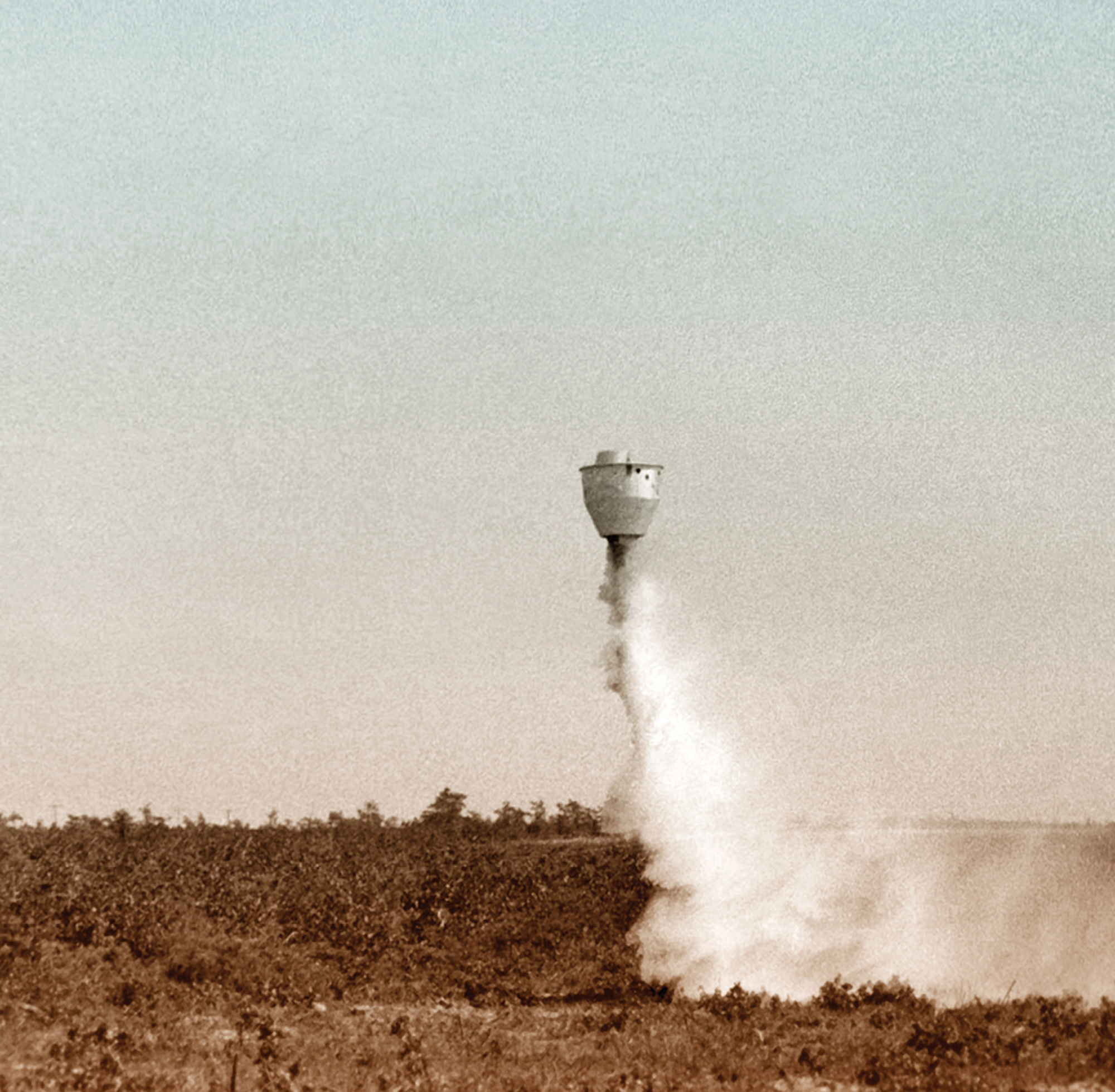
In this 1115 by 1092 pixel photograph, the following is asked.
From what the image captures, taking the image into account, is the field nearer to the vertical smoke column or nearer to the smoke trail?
the smoke trail

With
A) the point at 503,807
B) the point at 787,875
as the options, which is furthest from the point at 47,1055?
the point at 503,807

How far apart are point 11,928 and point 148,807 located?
25.6 m

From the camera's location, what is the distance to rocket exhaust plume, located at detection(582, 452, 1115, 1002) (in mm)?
31016

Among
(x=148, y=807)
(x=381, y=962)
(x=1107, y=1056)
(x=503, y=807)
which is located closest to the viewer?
(x=1107, y=1056)

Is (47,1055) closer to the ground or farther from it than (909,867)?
closer to the ground

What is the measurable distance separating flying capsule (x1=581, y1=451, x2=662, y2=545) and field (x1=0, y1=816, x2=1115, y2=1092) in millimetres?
8656

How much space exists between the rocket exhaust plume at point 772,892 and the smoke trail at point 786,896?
0.03 metres

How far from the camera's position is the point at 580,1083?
19812 mm

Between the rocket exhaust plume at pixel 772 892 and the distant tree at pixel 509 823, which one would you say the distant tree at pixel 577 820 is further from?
the rocket exhaust plume at pixel 772 892

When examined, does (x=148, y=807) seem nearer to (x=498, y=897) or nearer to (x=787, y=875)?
(x=498, y=897)

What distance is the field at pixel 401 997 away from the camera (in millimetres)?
20281

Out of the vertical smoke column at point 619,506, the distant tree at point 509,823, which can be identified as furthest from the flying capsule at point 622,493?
the distant tree at point 509,823

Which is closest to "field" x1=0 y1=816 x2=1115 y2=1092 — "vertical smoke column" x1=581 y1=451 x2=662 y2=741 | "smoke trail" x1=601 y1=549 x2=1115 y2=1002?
"smoke trail" x1=601 y1=549 x2=1115 y2=1002

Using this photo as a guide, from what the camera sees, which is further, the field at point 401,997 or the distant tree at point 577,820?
the distant tree at point 577,820
